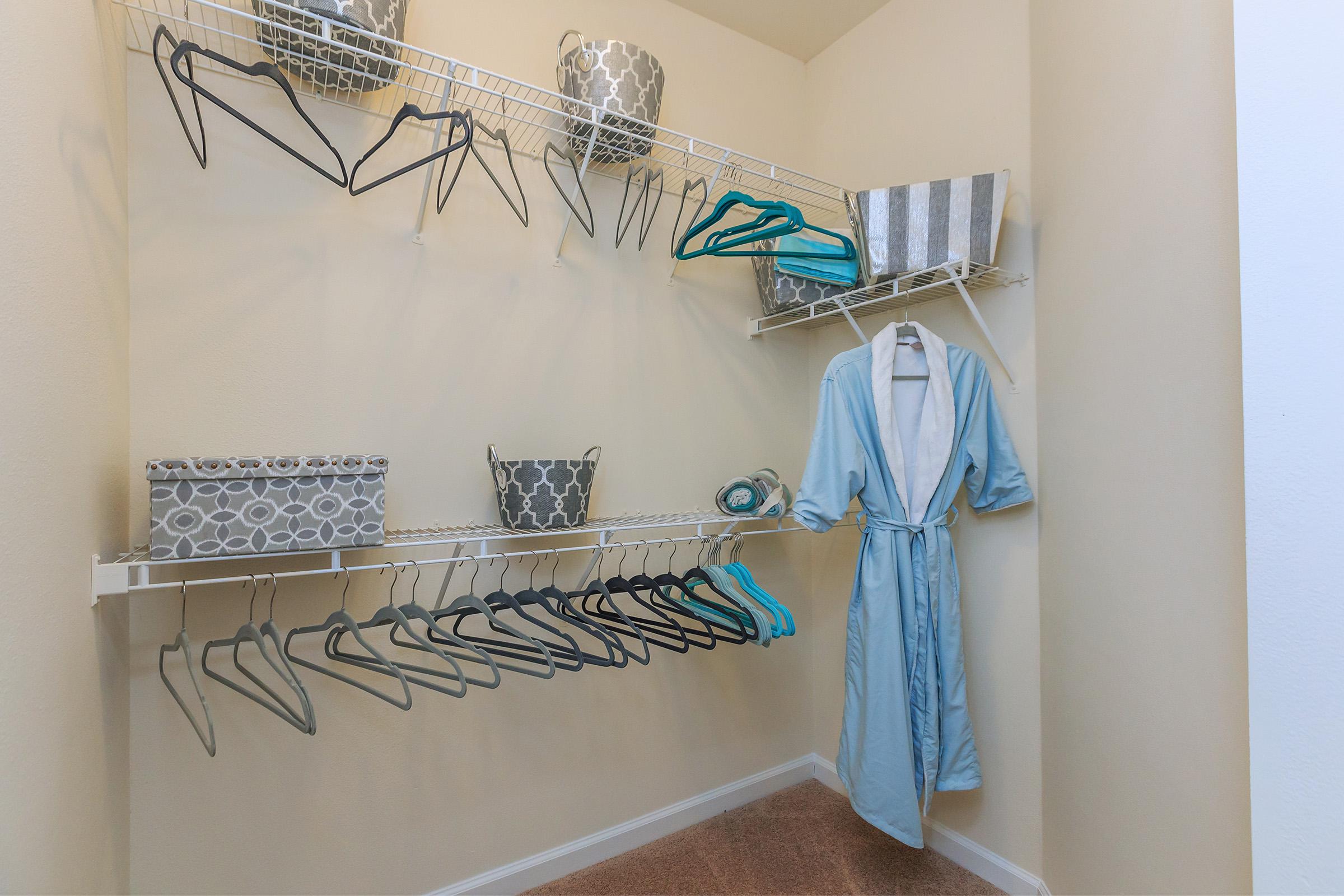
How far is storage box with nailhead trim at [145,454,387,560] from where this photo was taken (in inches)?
43.5

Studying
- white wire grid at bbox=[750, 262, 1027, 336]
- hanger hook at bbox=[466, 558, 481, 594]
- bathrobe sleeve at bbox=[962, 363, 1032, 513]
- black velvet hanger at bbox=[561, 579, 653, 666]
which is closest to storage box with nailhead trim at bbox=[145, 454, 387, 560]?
hanger hook at bbox=[466, 558, 481, 594]

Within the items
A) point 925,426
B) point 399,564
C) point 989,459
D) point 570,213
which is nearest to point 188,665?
point 399,564

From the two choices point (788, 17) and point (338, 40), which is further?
point (788, 17)

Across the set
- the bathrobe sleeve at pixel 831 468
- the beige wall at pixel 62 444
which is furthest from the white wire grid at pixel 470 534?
the bathrobe sleeve at pixel 831 468

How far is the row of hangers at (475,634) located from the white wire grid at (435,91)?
3.48 ft

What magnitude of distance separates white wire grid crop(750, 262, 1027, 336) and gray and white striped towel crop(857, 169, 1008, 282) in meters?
0.04

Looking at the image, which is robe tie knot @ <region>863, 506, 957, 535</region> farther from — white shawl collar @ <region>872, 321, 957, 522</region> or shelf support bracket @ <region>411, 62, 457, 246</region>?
shelf support bracket @ <region>411, 62, 457, 246</region>

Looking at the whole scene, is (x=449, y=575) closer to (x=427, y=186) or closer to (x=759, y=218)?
(x=427, y=186)

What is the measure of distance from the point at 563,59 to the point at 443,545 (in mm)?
1377

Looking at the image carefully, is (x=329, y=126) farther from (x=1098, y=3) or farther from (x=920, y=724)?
(x=920, y=724)

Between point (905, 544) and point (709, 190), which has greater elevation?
point (709, 190)

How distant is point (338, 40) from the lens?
1300 mm

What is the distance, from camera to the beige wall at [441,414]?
134cm

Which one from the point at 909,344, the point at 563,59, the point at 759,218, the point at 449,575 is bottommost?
the point at 449,575
